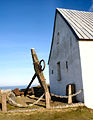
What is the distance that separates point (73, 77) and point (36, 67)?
2.71m

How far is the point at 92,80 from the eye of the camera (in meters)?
7.48

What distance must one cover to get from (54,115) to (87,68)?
11.3 ft

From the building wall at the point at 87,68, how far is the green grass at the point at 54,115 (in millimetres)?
869

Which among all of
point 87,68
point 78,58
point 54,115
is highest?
point 78,58

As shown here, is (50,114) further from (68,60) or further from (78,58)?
(68,60)

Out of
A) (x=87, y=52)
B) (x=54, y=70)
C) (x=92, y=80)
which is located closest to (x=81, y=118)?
(x=92, y=80)

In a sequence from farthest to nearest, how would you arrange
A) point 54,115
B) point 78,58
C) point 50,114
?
1. point 78,58
2. point 50,114
3. point 54,115

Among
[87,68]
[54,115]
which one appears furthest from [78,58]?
[54,115]

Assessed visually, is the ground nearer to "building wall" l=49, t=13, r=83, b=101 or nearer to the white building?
the white building

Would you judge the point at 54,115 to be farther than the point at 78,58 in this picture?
No

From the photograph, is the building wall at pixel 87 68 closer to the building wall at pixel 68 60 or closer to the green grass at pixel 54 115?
the building wall at pixel 68 60

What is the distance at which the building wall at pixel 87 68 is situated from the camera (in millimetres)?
7284

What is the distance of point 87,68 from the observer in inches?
297

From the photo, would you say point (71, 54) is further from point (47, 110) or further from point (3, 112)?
point (3, 112)
